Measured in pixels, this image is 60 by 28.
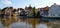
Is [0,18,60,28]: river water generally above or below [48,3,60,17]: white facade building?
below

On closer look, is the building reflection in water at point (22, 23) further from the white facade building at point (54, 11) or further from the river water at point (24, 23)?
the white facade building at point (54, 11)

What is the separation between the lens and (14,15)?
1.94 meters

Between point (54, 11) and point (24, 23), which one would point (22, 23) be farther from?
point (54, 11)

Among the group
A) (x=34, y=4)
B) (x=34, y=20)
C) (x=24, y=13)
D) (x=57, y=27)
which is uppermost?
(x=34, y=4)

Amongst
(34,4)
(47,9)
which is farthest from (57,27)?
(34,4)

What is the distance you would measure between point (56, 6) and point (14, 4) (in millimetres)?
720

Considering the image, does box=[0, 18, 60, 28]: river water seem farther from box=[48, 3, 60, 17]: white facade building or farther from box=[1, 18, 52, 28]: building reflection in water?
box=[48, 3, 60, 17]: white facade building

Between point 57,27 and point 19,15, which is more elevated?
point 19,15

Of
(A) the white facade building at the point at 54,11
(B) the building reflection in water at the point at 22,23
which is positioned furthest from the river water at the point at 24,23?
(A) the white facade building at the point at 54,11

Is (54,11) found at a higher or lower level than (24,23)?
higher

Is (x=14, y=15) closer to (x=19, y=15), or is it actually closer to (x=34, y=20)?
(x=19, y=15)

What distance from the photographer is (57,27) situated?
186 centimetres

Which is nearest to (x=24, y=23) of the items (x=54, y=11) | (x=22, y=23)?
(x=22, y=23)

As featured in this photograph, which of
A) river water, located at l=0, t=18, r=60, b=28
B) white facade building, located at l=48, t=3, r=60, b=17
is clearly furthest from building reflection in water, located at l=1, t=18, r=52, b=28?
white facade building, located at l=48, t=3, r=60, b=17
